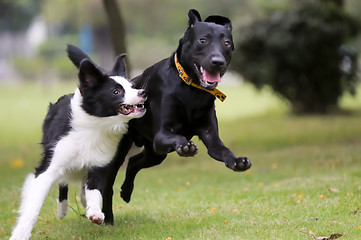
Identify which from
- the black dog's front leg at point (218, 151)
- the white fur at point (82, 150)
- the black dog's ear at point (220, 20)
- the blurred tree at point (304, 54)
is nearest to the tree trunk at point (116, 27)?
the blurred tree at point (304, 54)

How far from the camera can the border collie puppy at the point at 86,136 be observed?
16.2 feet

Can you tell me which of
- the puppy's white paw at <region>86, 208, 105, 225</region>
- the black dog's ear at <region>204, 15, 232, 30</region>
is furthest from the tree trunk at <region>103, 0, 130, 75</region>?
the puppy's white paw at <region>86, 208, 105, 225</region>

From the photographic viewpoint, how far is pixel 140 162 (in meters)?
5.88

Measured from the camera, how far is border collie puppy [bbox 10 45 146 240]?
16.2ft

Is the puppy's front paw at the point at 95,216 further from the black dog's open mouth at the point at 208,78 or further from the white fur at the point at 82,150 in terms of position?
the black dog's open mouth at the point at 208,78

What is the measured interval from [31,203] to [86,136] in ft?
2.37

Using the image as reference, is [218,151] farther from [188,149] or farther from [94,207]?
[94,207]

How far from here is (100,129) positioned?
515 cm

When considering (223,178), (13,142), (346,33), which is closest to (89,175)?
(223,178)

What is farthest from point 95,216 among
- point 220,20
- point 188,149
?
point 220,20

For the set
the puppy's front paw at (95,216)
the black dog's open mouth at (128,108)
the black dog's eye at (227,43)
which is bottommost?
the puppy's front paw at (95,216)

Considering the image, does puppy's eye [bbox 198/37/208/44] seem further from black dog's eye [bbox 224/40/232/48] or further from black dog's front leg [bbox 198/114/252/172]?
black dog's front leg [bbox 198/114/252/172]

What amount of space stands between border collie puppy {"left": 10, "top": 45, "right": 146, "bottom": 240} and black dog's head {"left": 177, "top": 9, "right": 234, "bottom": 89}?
479 mm

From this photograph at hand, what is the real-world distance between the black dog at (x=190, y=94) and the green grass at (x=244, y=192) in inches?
33.5
